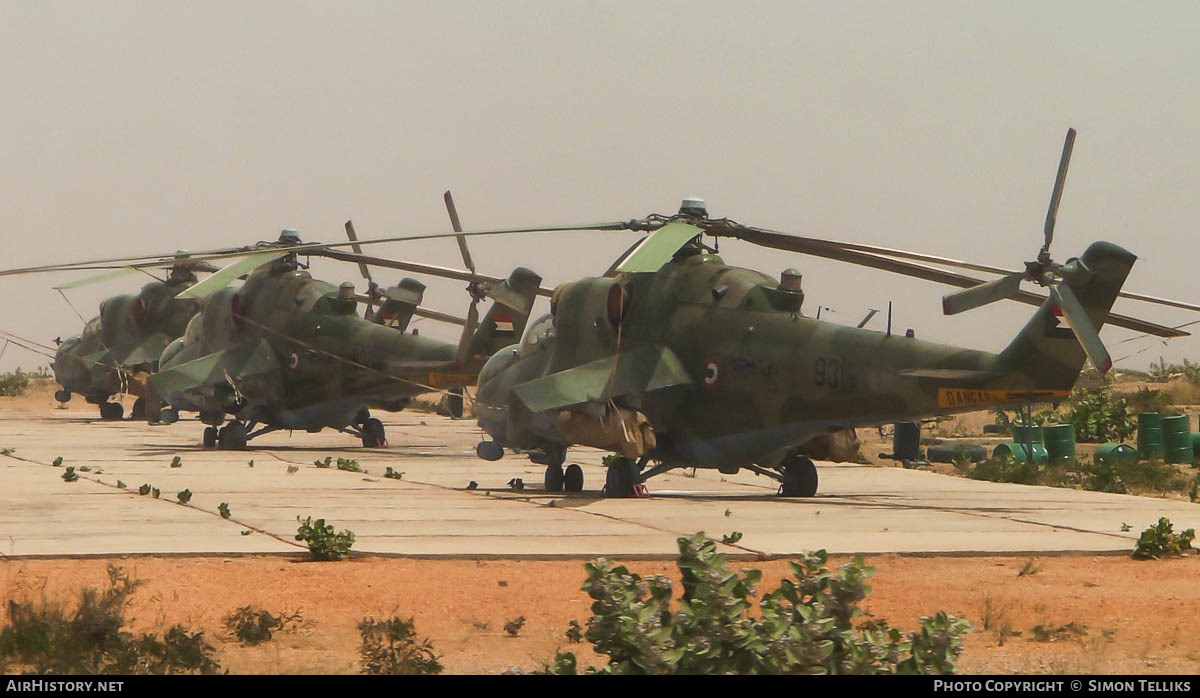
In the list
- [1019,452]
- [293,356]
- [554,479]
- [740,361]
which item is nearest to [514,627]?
[740,361]

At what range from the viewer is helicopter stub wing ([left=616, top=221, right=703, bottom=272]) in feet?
58.8

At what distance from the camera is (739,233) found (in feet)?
66.7

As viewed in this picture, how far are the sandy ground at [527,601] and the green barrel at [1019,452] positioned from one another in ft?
51.4

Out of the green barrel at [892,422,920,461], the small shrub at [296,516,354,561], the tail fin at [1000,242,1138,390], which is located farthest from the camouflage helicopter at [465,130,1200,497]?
the green barrel at [892,422,920,461]

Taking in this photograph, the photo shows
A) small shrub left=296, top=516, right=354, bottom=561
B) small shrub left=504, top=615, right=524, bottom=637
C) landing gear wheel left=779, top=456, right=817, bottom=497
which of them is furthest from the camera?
landing gear wheel left=779, top=456, right=817, bottom=497

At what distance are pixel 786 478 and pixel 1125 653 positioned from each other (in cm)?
1213

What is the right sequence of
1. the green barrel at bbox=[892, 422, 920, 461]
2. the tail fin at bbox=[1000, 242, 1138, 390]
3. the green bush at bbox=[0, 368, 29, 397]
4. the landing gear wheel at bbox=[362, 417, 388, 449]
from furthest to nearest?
1. the green bush at bbox=[0, 368, 29, 397]
2. the landing gear wheel at bbox=[362, 417, 388, 449]
3. the green barrel at bbox=[892, 422, 920, 461]
4. the tail fin at bbox=[1000, 242, 1138, 390]

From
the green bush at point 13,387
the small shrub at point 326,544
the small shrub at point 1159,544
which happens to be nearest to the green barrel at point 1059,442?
the small shrub at point 1159,544

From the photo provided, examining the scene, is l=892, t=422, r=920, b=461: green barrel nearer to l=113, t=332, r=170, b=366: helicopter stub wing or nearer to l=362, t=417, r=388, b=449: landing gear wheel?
l=362, t=417, r=388, b=449: landing gear wheel

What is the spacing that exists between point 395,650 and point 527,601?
8.38 ft

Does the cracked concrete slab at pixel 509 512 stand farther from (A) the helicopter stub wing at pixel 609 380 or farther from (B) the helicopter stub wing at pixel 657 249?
(B) the helicopter stub wing at pixel 657 249

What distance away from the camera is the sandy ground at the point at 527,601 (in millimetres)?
8953

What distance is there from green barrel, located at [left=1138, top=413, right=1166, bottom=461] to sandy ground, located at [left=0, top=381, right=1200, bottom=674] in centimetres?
1721

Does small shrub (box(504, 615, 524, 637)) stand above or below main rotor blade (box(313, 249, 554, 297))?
below
